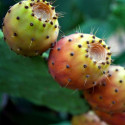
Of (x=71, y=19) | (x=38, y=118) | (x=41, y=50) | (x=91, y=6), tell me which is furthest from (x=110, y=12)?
(x=41, y=50)

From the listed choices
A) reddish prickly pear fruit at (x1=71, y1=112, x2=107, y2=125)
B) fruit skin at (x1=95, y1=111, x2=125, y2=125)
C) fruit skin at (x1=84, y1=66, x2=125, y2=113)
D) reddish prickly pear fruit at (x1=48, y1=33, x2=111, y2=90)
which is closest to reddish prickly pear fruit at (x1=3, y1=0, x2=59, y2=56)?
reddish prickly pear fruit at (x1=48, y1=33, x2=111, y2=90)

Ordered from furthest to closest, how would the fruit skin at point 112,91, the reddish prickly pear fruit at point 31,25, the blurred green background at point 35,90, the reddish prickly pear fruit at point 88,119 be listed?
the reddish prickly pear fruit at point 88,119 < the blurred green background at point 35,90 < the fruit skin at point 112,91 < the reddish prickly pear fruit at point 31,25

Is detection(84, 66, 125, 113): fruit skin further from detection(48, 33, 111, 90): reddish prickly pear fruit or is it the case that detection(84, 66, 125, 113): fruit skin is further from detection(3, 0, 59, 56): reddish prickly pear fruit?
detection(3, 0, 59, 56): reddish prickly pear fruit

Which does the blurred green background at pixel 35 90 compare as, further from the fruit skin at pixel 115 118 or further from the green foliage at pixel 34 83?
the fruit skin at pixel 115 118

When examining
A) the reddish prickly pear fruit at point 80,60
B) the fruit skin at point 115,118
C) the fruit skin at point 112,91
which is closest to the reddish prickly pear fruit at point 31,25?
the reddish prickly pear fruit at point 80,60

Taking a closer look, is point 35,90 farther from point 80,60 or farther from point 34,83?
point 80,60
